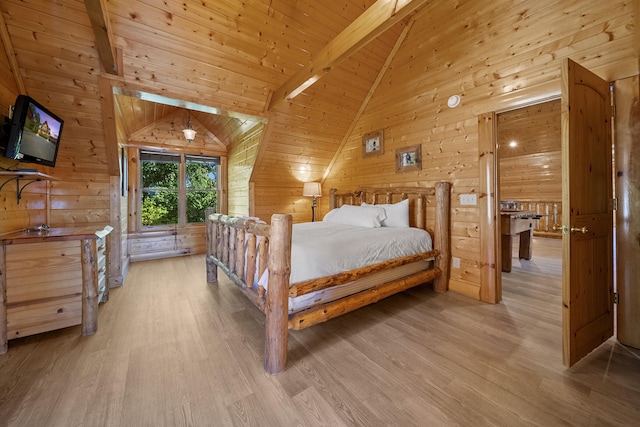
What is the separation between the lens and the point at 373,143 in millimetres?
3879

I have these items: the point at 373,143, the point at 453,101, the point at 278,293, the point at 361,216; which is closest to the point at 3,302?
the point at 278,293

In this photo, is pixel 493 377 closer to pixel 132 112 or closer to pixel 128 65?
pixel 128 65

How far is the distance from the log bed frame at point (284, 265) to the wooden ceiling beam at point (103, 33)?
1.74 metres

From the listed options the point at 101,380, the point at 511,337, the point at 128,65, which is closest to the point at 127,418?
the point at 101,380

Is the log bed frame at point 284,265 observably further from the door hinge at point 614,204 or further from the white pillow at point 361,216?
the door hinge at point 614,204

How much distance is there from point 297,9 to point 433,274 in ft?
11.1

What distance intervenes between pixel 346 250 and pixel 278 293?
74 cm

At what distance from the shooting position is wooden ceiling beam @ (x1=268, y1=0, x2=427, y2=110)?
64.9 inches

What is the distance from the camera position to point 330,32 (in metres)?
3.11

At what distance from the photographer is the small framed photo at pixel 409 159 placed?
3.19 meters

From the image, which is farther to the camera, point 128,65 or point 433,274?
point 433,274

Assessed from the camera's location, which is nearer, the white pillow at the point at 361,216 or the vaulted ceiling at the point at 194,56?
the vaulted ceiling at the point at 194,56

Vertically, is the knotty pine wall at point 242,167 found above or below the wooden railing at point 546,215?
above

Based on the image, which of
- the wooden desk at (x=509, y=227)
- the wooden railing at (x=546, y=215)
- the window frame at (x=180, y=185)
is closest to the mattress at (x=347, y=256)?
the wooden desk at (x=509, y=227)
